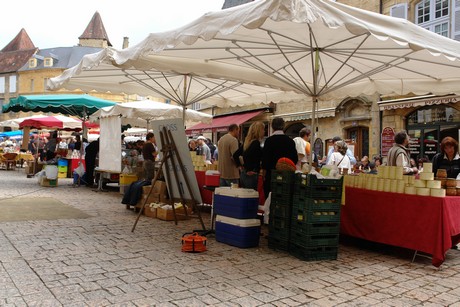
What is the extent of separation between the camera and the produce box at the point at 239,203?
17.7 feet

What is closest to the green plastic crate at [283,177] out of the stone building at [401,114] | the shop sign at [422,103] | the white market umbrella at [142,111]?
the white market umbrella at [142,111]

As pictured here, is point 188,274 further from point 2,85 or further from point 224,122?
point 2,85

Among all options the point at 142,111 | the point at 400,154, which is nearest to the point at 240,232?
the point at 400,154

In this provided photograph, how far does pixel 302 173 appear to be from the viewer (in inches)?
204

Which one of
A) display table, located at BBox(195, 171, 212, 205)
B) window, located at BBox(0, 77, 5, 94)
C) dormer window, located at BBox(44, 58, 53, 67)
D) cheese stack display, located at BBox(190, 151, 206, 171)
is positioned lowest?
display table, located at BBox(195, 171, 212, 205)

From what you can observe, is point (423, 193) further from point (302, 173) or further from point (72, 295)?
point (72, 295)

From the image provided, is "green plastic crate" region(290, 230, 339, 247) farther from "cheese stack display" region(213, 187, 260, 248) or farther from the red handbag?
the red handbag

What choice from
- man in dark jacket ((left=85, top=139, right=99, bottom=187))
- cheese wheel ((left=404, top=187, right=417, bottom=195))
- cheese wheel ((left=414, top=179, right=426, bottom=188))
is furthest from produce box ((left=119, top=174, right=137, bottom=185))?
cheese wheel ((left=414, top=179, right=426, bottom=188))

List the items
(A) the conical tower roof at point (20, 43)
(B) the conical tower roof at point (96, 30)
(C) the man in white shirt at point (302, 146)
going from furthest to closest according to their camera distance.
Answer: (A) the conical tower roof at point (20, 43) < (B) the conical tower roof at point (96, 30) < (C) the man in white shirt at point (302, 146)

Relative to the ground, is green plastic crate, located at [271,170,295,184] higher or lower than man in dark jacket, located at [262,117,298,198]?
lower

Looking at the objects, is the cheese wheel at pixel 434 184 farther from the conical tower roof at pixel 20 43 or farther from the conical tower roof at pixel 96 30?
the conical tower roof at pixel 20 43

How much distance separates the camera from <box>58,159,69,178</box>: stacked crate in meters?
15.3

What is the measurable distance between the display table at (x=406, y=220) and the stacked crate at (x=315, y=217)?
712 mm

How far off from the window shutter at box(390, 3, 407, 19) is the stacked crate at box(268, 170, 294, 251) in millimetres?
12232
